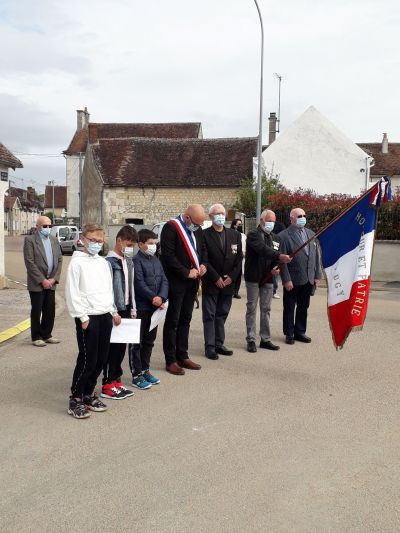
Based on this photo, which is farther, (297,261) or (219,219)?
(297,261)


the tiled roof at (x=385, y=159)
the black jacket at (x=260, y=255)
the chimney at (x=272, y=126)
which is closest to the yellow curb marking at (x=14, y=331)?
the black jacket at (x=260, y=255)

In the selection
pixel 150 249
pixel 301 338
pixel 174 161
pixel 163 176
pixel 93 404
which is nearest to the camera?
pixel 93 404

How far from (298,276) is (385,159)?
39.1 meters

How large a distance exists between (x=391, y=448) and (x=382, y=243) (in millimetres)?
15197

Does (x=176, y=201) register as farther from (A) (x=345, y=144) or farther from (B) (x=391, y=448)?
(B) (x=391, y=448)

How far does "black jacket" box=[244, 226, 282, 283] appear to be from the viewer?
26.9ft

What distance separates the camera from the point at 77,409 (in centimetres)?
541

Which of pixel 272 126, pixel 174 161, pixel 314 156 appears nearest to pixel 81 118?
pixel 272 126

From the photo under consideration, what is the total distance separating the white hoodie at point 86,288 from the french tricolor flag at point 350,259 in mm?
2892

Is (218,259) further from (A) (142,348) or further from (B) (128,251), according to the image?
(B) (128,251)

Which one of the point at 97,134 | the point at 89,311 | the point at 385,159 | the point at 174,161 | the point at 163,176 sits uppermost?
the point at 97,134

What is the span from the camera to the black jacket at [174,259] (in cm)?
689

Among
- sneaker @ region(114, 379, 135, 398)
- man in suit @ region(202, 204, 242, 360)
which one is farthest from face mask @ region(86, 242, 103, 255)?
man in suit @ region(202, 204, 242, 360)

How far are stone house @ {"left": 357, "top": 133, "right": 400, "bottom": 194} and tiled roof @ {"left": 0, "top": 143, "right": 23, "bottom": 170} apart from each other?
28702mm
